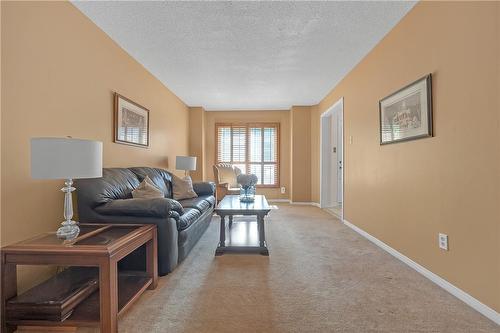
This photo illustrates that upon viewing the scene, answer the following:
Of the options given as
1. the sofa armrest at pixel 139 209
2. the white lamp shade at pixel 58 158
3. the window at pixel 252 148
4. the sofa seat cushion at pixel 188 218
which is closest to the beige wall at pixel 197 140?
the window at pixel 252 148

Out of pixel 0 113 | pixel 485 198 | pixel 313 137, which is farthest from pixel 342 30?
pixel 313 137

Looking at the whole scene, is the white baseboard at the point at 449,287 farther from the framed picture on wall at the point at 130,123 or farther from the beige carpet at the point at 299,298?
the framed picture on wall at the point at 130,123

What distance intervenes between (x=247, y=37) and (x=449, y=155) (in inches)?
92.8

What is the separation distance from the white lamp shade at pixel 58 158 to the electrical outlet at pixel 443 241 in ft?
9.05

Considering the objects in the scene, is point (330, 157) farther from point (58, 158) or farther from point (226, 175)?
point (58, 158)

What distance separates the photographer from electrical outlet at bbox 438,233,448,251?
1.99 meters

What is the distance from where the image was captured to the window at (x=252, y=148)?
22.2ft

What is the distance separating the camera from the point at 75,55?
7.75 ft

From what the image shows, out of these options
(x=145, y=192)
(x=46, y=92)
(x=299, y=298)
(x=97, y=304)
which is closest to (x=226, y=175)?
(x=145, y=192)

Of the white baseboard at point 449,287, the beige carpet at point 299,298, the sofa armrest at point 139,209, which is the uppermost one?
the sofa armrest at point 139,209

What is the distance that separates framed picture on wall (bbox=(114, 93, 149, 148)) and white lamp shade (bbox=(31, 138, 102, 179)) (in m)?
1.62

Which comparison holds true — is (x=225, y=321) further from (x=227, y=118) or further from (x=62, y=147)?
(x=227, y=118)

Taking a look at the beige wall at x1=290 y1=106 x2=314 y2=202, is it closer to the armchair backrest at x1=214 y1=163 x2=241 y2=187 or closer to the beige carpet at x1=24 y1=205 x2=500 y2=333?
the armchair backrest at x1=214 y1=163 x2=241 y2=187

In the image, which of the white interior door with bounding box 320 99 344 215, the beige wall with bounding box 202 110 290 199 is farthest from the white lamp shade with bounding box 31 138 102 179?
the beige wall with bounding box 202 110 290 199
